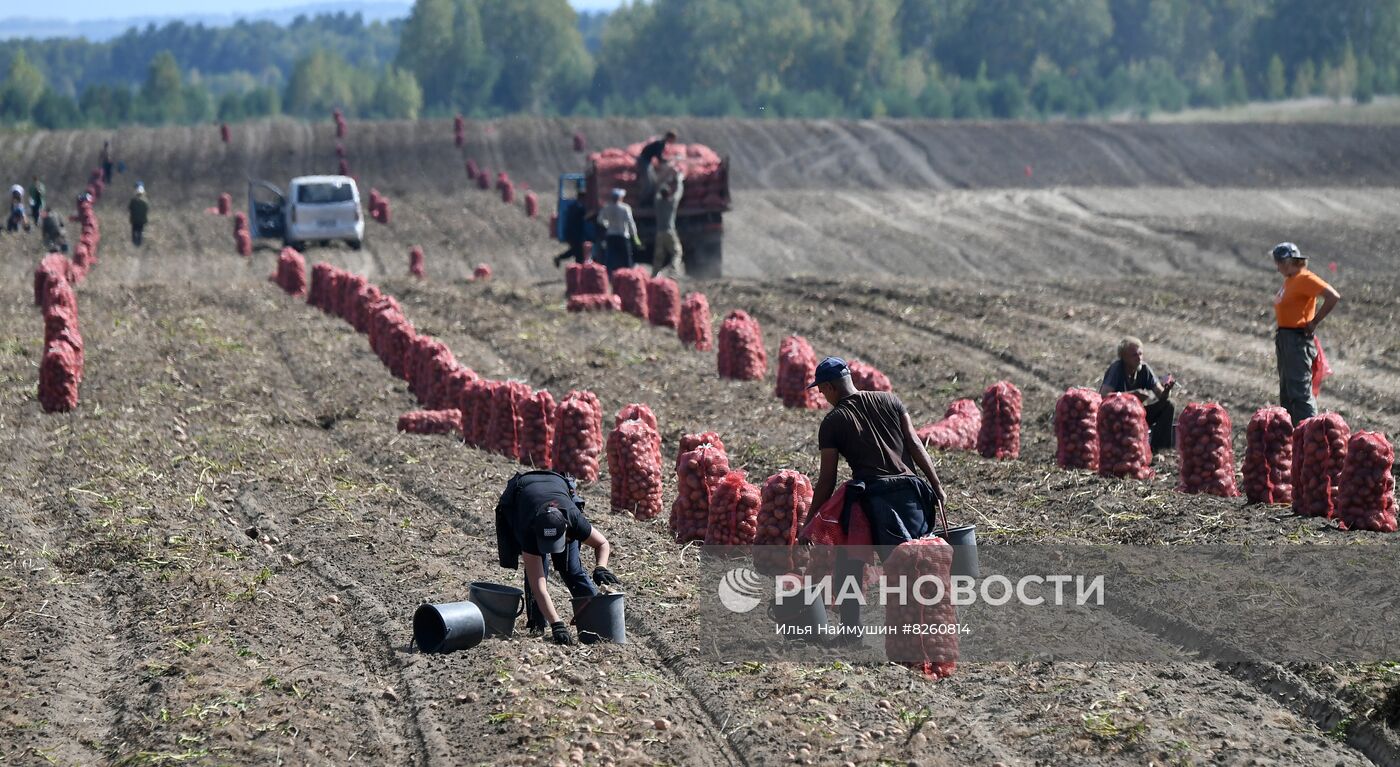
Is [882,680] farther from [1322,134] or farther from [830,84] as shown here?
[830,84]

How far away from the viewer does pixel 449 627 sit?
8.67 metres

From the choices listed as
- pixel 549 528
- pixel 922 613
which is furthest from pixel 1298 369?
pixel 549 528

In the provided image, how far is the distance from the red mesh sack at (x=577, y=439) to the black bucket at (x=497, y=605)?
453 centimetres

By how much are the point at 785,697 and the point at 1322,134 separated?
50823 mm

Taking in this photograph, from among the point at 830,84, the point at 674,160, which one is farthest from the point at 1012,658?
the point at 830,84

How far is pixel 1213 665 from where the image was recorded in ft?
28.2

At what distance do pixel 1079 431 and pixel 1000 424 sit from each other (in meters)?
0.91

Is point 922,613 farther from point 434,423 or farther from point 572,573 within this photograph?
point 434,423

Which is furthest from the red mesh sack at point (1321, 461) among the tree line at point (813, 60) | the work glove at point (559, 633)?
the tree line at point (813, 60)

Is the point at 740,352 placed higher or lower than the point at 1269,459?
lower

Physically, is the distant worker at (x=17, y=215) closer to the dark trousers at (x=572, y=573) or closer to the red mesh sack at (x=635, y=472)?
the red mesh sack at (x=635, y=472)

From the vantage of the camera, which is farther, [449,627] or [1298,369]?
[1298,369]

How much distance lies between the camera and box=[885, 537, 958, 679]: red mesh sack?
823cm

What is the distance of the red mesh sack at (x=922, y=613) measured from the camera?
8227mm
